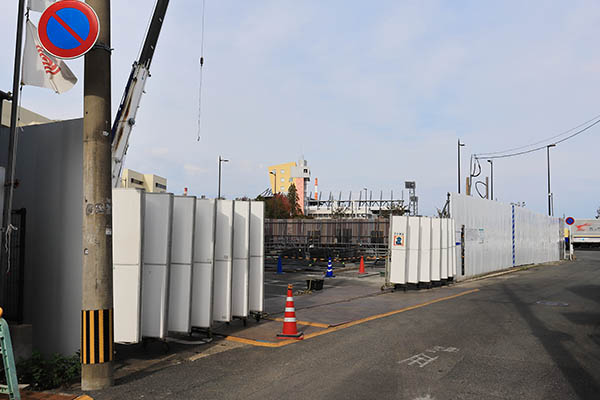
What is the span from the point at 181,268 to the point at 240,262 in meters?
1.81

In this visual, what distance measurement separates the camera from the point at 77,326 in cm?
709

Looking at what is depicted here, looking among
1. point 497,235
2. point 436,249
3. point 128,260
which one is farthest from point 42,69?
point 497,235

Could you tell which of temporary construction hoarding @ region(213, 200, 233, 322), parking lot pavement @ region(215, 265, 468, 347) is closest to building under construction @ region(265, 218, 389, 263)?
parking lot pavement @ region(215, 265, 468, 347)

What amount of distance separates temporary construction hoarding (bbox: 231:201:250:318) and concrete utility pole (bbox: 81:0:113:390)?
3873mm

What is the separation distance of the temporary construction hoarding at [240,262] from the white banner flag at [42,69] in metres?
4.10

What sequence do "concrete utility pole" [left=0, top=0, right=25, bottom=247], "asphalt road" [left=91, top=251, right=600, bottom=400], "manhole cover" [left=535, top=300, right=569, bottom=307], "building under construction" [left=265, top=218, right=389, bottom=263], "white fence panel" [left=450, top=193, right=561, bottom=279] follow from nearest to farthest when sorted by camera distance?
"asphalt road" [left=91, top=251, right=600, bottom=400]
"concrete utility pole" [left=0, top=0, right=25, bottom=247]
"manhole cover" [left=535, top=300, right=569, bottom=307]
"white fence panel" [left=450, top=193, right=561, bottom=279]
"building under construction" [left=265, top=218, right=389, bottom=263]

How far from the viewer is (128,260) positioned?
25.1ft

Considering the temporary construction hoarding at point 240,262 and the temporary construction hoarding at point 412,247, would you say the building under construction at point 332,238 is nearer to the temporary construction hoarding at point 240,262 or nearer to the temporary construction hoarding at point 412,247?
the temporary construction hoarding at point 412,247

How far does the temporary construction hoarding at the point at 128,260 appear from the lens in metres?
7.61

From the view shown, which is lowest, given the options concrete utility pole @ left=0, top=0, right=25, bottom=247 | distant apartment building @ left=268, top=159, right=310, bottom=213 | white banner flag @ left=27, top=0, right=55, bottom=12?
concrete utility pole @ left=0, top=0, right=25, bottom=247

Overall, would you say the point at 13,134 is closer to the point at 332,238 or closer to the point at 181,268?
the point at 181,268

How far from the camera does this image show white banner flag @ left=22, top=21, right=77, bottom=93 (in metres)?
6.88

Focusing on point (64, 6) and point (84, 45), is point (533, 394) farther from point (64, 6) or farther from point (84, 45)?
point (64, 6)

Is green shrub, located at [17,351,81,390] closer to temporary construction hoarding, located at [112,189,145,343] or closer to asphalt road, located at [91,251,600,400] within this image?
asphalt road, located at [91,251,600,400]
